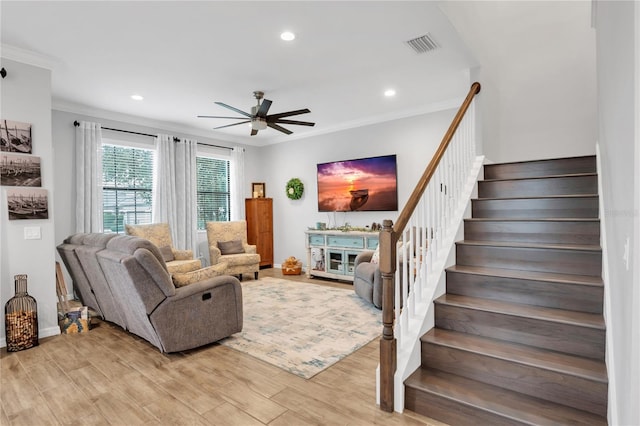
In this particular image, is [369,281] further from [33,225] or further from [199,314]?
[33,225]

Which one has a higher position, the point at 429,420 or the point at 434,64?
the point at 434,64

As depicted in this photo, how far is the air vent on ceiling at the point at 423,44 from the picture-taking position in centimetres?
328

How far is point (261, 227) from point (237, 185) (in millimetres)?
1042

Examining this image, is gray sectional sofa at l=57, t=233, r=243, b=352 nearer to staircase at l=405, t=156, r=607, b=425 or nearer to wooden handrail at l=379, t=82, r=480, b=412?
wooden handrail at l=379, t=82, r=480, b=412

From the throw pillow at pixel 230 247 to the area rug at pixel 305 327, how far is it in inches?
49.8

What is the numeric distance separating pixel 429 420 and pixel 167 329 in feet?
7.08

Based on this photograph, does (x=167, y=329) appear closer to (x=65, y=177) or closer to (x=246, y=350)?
(x=246, y=350)

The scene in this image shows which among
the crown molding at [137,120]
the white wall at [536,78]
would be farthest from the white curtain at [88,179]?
the white wall at [536,78]

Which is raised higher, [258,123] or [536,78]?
[536,78]

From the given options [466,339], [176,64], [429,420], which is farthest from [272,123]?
[429,420]

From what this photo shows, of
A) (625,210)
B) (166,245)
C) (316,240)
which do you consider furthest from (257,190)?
(625,210)

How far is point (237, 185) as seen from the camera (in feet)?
23.9

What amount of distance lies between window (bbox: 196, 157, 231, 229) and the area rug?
237 centimetres

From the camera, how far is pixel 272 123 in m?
4.59
